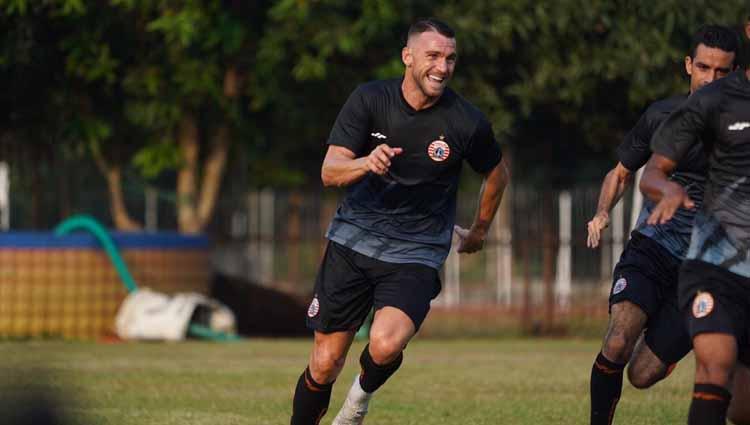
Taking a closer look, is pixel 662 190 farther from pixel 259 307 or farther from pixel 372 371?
pixel 259 307

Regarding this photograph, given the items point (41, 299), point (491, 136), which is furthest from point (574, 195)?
point (491, 136)

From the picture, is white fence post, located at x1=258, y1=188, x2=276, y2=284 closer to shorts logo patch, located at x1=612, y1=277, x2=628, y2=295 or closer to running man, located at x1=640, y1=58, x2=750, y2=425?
shorts logo patch, located at x1=612, y1=277, x2=628, y2=295

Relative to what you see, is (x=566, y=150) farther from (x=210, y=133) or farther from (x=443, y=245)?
(x=443, y=245)

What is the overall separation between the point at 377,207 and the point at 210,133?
46.5 ft

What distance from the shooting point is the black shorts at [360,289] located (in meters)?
7.71

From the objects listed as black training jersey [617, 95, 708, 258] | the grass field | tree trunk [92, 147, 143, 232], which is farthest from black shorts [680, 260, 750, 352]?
tree trunk [92, 147, 143, 232]

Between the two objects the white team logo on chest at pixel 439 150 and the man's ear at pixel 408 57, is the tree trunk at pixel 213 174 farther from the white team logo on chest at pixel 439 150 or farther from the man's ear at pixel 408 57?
the white team logo on chest at pixel 439 150

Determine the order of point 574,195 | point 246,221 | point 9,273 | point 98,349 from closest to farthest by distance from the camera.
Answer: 1. point 98,349
2. point 9,273
3. point 574,195
4. point 246,221

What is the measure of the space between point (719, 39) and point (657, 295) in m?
1.41

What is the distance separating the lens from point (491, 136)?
8.06 m

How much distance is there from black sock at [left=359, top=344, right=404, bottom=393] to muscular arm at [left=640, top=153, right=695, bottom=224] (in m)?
1.77

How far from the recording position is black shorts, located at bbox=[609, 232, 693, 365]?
8156mm

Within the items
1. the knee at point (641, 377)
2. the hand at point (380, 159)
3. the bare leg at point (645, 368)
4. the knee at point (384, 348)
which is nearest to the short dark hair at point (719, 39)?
the bare leg at point (645, 368)

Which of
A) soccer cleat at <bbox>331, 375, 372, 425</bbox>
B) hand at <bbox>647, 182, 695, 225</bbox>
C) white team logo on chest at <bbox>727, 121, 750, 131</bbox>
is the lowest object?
soccer cleat at <bbox>331, 375, 372, 425</bbox>
